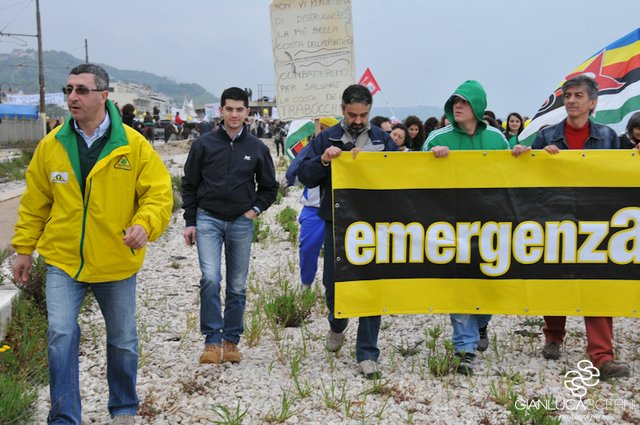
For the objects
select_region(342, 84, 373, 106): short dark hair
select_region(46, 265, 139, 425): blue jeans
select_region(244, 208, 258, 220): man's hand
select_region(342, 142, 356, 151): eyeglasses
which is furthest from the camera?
select_region(244, 208, 258, 220): man's hand

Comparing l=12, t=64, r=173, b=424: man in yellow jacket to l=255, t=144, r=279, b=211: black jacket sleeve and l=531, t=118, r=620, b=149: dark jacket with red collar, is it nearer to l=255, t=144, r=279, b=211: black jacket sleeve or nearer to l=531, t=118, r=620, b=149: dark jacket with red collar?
l=255, t=144, r=279, b=211: black jacket sleeve

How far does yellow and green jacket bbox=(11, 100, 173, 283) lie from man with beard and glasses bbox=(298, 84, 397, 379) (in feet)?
4.65

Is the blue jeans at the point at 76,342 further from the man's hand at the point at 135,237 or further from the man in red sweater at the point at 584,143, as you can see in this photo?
the man in red sweater at the point at 584,143

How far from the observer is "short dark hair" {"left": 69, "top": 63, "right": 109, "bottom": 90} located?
363 cm

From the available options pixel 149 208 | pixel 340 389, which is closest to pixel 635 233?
pixel 340 389

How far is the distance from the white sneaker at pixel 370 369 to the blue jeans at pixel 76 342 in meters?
1.60

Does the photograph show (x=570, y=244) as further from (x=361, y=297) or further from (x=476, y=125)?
(x=361, y=297)

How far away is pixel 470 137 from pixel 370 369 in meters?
1.83

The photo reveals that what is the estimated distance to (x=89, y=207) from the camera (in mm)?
3564

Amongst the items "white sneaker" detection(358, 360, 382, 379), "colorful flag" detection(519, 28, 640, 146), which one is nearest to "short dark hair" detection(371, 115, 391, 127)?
"colorful flag" detection(519, 28, 640, 146)

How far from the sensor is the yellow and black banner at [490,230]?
483 cm

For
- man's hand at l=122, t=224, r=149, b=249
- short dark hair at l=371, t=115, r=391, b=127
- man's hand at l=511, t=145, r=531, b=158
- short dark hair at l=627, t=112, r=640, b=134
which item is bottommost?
man's hand at l=122, t=224, r=149, b=249

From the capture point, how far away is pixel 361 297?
4.80 meters

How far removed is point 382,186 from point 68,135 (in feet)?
7.22
